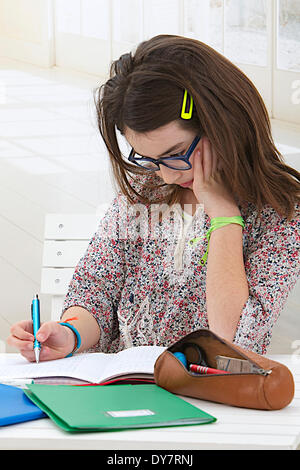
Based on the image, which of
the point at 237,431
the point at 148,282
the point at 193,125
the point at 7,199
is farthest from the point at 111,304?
the point at 7,199

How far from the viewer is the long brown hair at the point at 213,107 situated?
1.35 metres

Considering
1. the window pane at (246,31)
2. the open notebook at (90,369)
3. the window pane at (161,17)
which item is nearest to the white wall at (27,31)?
the window pane at (161,17)

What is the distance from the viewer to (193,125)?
139cm

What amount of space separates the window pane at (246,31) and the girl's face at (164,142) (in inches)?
213

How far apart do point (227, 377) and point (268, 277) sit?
46cm

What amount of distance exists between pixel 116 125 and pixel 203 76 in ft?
0.72

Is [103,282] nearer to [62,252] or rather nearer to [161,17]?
[62,252]

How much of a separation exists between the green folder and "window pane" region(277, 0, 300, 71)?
559cm

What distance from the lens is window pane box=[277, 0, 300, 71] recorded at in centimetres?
623

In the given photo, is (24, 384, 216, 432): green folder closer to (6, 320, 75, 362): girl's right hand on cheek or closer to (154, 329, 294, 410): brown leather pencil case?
(154, 329, 294, 410): brown leather pencil case

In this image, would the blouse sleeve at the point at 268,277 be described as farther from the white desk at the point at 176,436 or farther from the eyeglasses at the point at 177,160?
the white desk at the point at 176,436

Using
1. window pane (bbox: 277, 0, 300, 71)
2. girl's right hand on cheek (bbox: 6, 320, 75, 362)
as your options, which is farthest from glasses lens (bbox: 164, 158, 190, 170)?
window pane (bbox: 277, 0, 300, 71)
